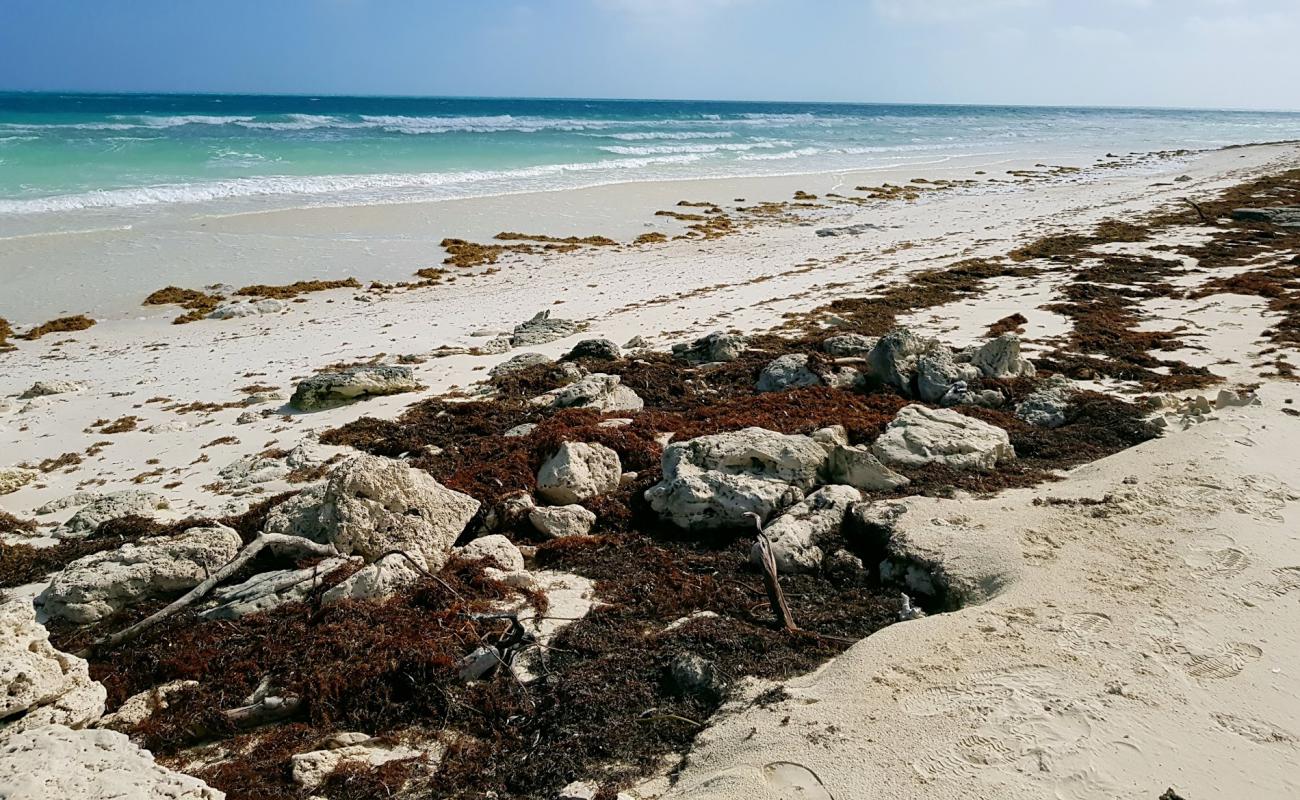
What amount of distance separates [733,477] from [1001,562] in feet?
5.70

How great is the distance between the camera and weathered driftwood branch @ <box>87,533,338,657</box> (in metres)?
4.23

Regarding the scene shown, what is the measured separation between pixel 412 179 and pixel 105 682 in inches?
990

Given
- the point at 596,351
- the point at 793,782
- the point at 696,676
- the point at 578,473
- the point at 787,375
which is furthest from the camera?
the point at 596,351

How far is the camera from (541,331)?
429 inches

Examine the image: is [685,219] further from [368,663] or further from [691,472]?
[368,663]

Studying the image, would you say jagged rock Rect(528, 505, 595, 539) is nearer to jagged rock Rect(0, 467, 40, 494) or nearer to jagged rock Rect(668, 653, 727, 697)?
jagged rock Rect(668, 653, 727, 697)

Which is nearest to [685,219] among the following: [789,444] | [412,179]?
[412,179]

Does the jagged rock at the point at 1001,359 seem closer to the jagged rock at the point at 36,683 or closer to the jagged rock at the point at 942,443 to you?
the jagged rock at the point at 942,443

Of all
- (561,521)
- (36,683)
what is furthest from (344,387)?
(36,683)

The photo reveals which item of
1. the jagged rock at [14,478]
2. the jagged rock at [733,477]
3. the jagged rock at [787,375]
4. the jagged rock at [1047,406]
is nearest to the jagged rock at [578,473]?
the jagged rock at [733,477]

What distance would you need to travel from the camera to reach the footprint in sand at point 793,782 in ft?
9.49

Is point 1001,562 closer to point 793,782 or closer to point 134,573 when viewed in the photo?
point 793,782

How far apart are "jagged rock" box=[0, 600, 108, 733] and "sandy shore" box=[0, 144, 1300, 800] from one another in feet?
7.77

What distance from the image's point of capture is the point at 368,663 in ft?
12.4
